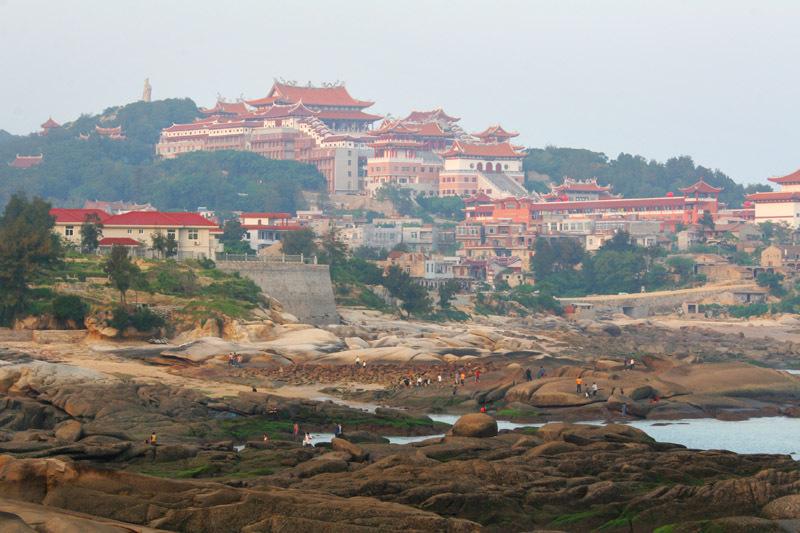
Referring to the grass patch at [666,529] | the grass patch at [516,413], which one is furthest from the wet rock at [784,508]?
the grass patch at [516,413]

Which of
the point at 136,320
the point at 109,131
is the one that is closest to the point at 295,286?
the point at 136,320

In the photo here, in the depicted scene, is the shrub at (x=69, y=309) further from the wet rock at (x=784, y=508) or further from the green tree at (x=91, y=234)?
the wet rock at (x=784, y=508)

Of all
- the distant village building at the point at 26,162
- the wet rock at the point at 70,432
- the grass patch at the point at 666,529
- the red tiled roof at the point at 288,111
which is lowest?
the grass patch at the point at 666,529

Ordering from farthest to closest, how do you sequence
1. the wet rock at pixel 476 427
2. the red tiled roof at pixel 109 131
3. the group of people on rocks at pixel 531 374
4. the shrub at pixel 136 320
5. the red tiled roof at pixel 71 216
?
the red tiled roof at pixel 109 131 → the red tiled roof at pixel 71 216 → the shrub at pixel 136 320 → the group of people on rocks at pixel 531 374 → the wet rock at pixel 476 427

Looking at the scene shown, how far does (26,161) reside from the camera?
152m

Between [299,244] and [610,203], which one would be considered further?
[610,203]

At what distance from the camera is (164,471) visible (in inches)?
1057

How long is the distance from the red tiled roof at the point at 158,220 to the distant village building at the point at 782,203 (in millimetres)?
60649

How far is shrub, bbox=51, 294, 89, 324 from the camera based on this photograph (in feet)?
173

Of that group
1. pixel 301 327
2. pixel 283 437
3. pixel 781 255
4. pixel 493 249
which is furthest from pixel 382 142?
pixel 283 437

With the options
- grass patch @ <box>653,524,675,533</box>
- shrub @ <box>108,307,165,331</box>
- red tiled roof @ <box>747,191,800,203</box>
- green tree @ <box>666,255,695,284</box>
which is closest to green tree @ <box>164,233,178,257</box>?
shrub @ <box>108,307,165,331</box>

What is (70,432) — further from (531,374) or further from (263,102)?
(263,102)

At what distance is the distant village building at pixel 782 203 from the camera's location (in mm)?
117500

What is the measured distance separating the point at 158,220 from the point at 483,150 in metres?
77.1
